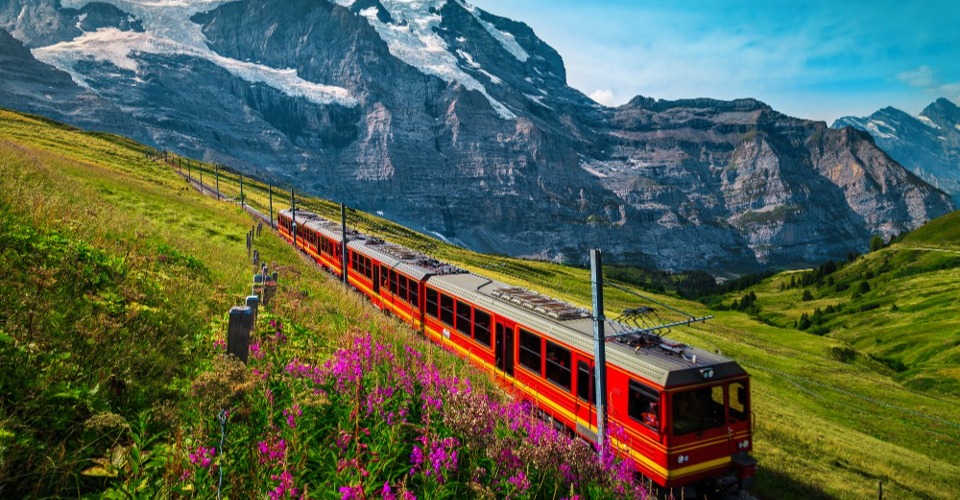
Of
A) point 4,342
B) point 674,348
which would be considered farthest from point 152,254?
point 674,348

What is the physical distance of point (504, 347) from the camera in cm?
1630

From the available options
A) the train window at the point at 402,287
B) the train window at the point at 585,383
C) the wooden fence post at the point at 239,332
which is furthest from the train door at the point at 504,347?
the wooden fence post at the point at 239,332

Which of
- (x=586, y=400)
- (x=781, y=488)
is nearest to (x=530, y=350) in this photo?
(x=586, y=400)

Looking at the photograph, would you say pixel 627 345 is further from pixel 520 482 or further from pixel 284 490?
pixel 284 490

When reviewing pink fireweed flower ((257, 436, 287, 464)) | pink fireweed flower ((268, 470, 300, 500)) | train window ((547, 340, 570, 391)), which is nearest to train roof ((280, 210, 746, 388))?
train window ((547, 340, 570, 391))

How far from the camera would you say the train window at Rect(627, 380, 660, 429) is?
1132 cm

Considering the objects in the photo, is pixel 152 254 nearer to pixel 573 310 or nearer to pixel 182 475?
pixel 182 475

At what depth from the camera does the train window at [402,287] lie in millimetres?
23594

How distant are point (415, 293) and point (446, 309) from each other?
3004mm

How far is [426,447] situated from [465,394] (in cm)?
115

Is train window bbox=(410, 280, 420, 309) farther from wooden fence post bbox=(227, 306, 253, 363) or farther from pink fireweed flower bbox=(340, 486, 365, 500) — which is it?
pink fireweed flower bbox=(340, 486, 365, 500)

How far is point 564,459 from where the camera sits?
17.9 ft

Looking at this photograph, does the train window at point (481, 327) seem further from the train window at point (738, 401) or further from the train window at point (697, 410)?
the train window at point (738, 401)

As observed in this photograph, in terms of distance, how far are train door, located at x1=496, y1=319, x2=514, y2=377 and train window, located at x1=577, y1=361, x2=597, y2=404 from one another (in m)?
3.16
